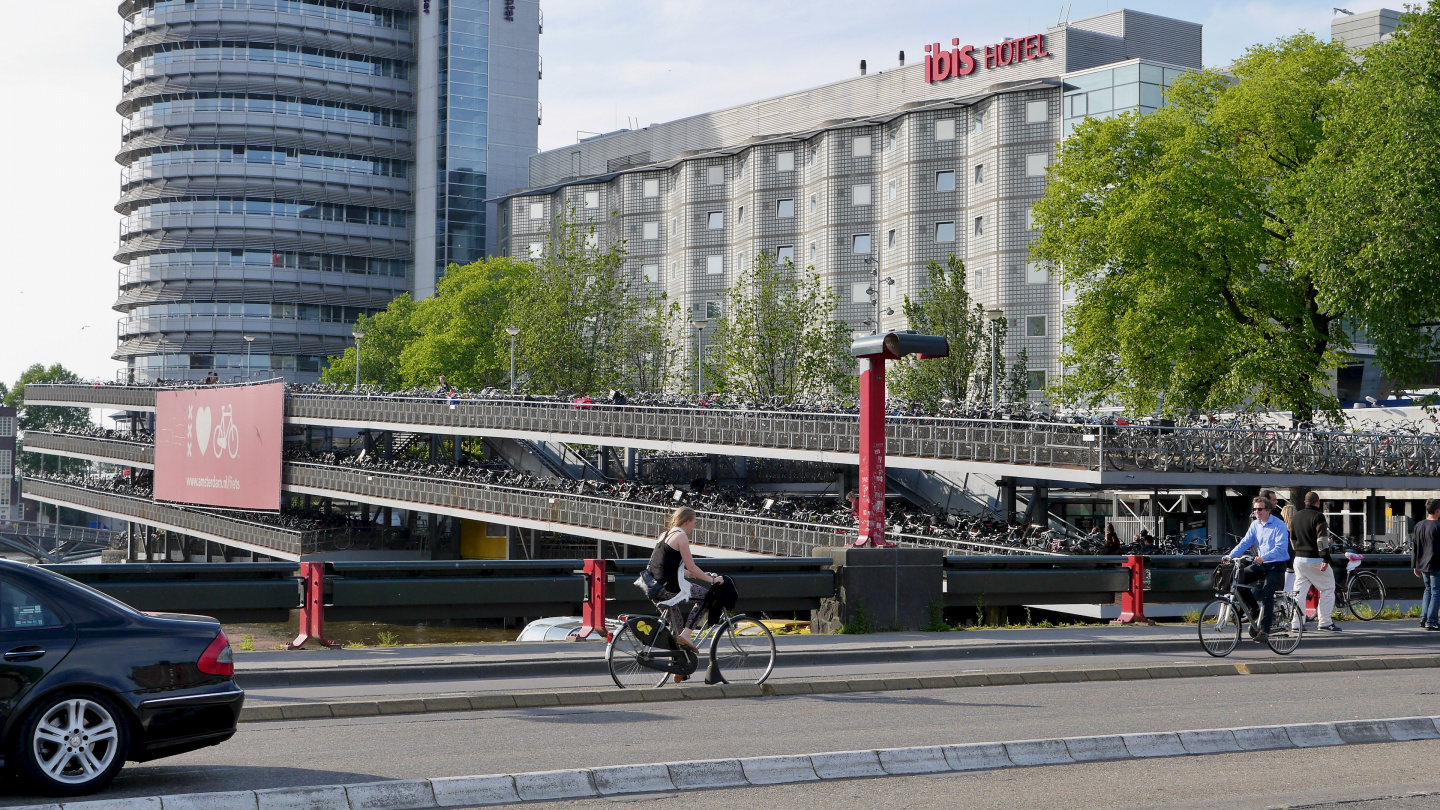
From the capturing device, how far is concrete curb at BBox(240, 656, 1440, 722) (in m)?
11.3

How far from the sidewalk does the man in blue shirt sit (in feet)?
3.23

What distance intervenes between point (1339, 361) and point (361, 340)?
70406 mm

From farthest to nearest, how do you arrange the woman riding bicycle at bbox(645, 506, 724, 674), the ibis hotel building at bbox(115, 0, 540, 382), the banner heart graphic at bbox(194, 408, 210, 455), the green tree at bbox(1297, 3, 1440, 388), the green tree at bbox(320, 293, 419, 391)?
1. the ibis hotel building at bbox(115, 0, 540, 382)
2. the green tree at bbox(320, 293, 419, 391)
3. the banner heart graphic at bbox(194, 408, 210, 455)
4. the green tree at bbox(1297, 3, 1440, 388)
5. the woman riding bicycle at bbox(645, 506, 724, 674)

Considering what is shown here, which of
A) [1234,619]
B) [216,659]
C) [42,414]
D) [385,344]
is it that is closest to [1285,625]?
[1234,619]

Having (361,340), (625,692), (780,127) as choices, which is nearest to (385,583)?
(625,692)

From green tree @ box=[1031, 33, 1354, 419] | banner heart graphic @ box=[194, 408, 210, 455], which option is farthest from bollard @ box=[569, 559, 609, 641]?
banner heart graphic @ box=[194, 408, 210, 455]

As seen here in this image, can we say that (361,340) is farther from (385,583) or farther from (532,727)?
(532,727)

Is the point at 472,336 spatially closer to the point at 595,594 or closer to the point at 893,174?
the point at 893,174

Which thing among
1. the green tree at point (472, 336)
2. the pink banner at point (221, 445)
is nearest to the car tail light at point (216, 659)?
the pink banner at point (221, 445)

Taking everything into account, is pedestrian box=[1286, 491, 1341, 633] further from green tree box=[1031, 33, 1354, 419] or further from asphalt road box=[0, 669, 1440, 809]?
green tree box=[1031, 33, 1354, 419]

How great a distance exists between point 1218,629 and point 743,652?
604cm

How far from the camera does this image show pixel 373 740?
10.1 metres

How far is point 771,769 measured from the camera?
8664 mm

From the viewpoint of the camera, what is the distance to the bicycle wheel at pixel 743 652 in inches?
500
